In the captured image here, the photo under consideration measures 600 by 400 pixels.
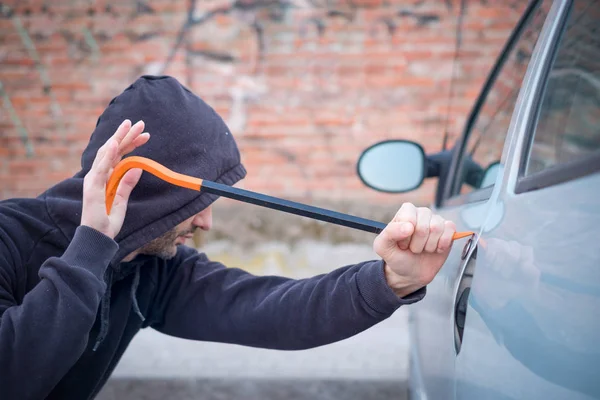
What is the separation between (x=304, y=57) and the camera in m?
5.09

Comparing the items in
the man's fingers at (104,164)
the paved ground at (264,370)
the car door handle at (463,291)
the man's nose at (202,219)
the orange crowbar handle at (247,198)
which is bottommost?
the paved ground at (264,370)

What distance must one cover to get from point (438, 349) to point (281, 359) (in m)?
2.63

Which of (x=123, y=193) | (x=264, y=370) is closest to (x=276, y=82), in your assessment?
(x=264, y=370)

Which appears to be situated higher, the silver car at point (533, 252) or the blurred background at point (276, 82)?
the silver car at point (533, 252)

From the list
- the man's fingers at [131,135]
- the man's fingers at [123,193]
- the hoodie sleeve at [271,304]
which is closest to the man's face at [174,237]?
the hoodie sleeve at [271,304]

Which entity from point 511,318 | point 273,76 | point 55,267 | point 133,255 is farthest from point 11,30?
point 511,318

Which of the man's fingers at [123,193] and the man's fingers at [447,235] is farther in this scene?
the man's fingers at [123,193]

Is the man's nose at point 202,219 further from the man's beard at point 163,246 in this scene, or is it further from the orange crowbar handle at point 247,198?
the orange crowbar handle at point 247,198

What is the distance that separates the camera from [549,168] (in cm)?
120

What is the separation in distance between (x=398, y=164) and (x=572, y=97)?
39.9 inches

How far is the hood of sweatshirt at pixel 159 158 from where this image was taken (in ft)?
5.90

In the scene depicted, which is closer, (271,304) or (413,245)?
(413,245)

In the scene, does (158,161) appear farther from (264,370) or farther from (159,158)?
(264,370)

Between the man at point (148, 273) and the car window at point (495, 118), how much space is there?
0.52 m
